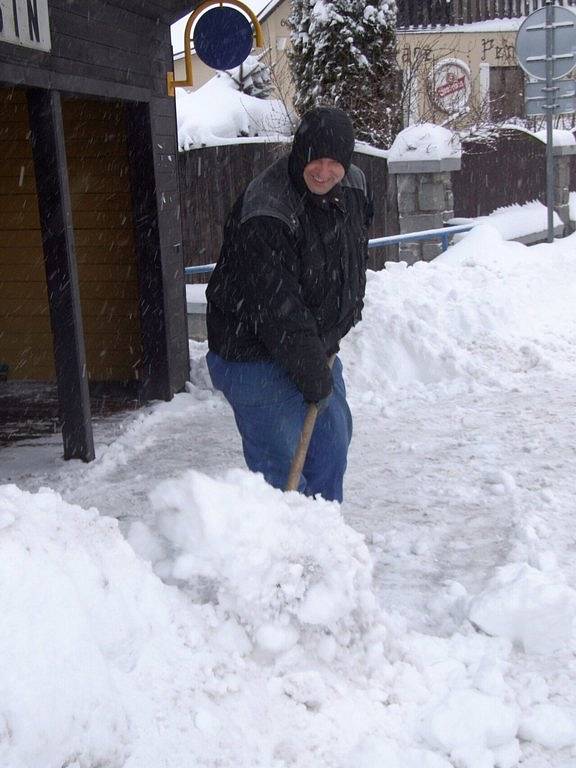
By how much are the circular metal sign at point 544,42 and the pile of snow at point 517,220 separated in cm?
235

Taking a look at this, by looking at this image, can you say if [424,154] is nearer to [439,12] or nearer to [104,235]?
[104,235]

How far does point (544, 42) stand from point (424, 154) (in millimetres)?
1797

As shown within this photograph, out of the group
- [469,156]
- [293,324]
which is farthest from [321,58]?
[293,324]

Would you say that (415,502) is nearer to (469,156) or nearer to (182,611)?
(182,611)

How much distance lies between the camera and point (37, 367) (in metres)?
7.50

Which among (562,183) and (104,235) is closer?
(104,235)

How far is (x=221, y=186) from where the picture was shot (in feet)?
33.8

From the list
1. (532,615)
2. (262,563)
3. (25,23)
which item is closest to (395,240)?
(25,23)

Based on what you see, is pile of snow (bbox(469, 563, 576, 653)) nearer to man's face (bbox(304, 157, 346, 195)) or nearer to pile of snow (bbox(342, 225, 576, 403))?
man's face (bbox(304, 157, 346, 195))

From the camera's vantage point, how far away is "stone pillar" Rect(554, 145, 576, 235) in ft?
46.8

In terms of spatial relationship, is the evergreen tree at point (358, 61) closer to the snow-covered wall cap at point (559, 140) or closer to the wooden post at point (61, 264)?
the snow-covered wall cap at point (559, 140)

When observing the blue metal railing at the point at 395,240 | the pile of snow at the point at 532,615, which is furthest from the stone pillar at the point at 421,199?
the pile of snow at the point at 532,615

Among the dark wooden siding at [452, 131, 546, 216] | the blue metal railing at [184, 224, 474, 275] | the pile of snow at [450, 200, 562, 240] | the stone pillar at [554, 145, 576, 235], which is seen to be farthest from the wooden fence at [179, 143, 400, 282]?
the stone pillar at [554, 145, 576, 235]

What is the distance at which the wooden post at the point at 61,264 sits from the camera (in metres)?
4.95
